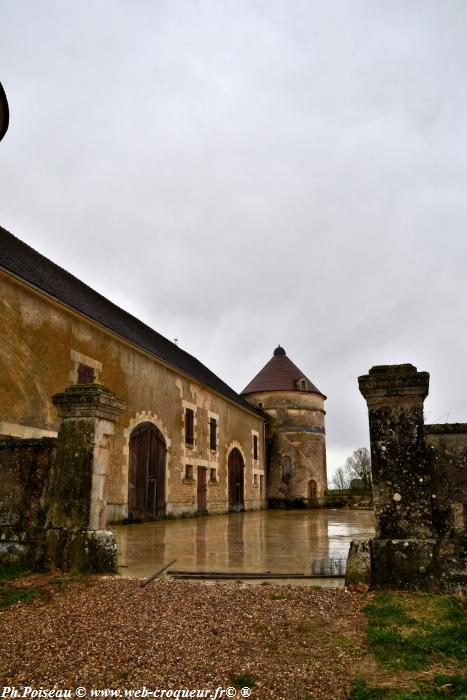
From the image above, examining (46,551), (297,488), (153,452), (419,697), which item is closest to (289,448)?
(297,488)

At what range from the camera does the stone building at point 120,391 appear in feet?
35.9

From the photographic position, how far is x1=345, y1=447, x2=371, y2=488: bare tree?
113 feet

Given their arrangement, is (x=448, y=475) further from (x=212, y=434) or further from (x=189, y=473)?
(x=212, y=434)

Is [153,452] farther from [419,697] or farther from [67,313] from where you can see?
[419,697]

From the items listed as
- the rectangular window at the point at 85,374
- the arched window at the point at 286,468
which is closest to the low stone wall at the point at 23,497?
the rectangular window at the point at 85,374

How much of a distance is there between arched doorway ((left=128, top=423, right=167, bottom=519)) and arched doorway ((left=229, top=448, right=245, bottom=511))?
22.3 feet

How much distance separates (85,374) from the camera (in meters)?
13.1

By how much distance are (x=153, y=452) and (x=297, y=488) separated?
14148 mm

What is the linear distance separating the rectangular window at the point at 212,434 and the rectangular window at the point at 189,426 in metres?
1.93

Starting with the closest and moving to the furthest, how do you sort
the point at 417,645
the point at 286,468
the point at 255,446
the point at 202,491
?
the point at 417,645
the point at 202,491
the point at 255,446
the point at 286,468

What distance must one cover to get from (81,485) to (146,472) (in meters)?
9.94

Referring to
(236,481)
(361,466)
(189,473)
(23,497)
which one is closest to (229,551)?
(23,497)

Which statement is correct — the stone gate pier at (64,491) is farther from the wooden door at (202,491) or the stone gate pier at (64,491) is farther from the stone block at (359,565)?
the wooden door at (202,491)

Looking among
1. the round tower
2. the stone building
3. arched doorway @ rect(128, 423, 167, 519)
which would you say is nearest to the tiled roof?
the stone building
